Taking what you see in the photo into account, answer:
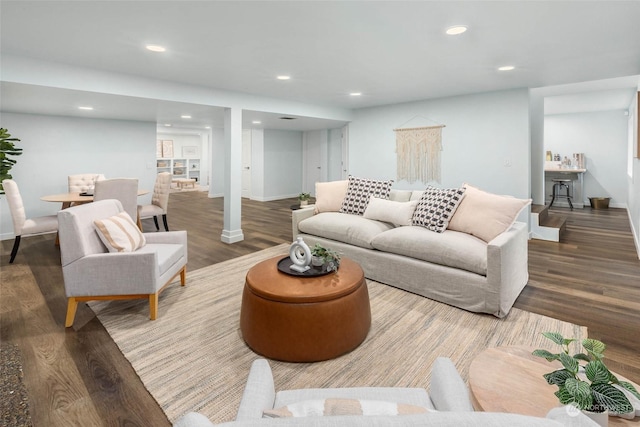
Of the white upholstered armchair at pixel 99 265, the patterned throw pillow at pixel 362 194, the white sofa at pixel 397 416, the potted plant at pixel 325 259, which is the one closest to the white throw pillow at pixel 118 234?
the white upholstered armchair at pixel 99 265

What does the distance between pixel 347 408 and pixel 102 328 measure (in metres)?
2.54

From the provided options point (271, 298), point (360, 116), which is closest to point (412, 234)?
point (271, 298)

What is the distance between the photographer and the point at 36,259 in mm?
4164

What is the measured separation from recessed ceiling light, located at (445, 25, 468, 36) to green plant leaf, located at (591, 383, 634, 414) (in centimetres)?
259

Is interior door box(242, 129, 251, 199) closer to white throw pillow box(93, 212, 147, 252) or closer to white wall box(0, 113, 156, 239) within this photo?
white wall box(0, 113, 156, 239)

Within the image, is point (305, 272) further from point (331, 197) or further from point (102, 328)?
point (331, 197)

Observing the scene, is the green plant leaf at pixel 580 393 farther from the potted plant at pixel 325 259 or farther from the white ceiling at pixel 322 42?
the white ceiling at pixel 322 42

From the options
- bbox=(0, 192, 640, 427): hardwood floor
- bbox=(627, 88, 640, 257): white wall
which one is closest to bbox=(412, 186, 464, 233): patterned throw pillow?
bbox=(0, 192, 640, 427): hardwood floor

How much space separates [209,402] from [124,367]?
684 millimetres

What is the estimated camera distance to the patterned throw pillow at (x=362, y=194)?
4.17 metres

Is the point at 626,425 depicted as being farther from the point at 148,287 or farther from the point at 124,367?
the point at 148,287

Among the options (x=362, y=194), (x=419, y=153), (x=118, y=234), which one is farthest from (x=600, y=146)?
(x=118, y=234)

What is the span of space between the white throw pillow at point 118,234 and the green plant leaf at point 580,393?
285cm

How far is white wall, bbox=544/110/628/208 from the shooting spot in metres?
7.88
